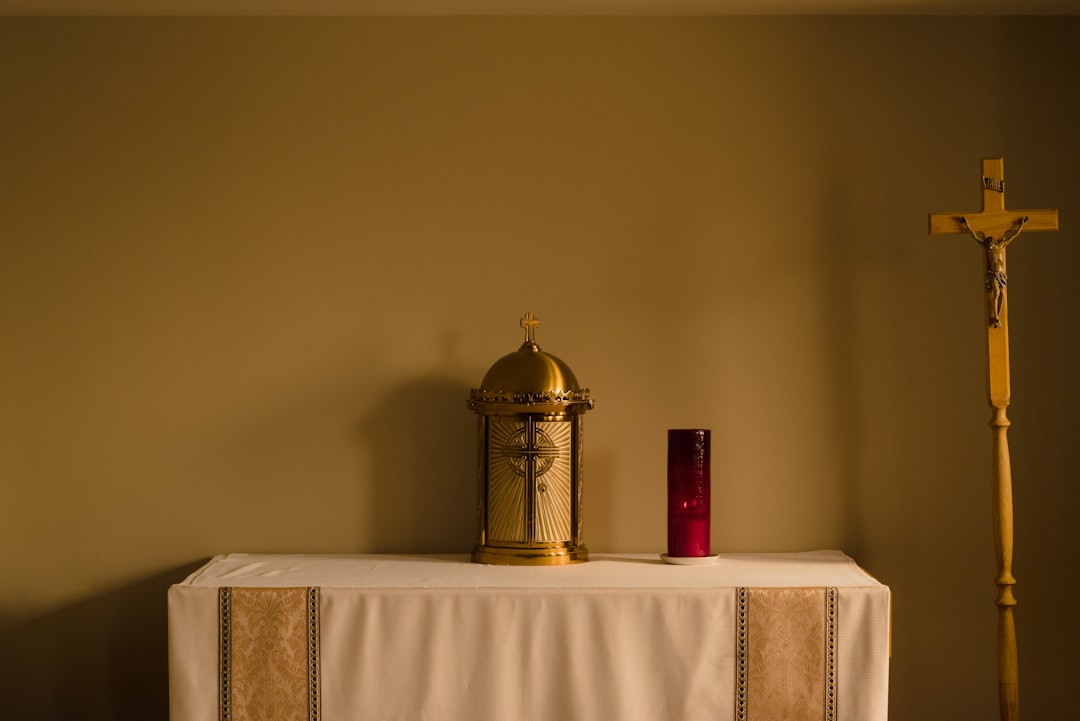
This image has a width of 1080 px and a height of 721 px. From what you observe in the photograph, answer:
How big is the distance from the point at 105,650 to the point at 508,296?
4.51 feet

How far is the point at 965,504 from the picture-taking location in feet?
9.21

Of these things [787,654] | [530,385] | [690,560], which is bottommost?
[787,654]

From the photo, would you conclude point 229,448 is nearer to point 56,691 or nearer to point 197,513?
point 197,513

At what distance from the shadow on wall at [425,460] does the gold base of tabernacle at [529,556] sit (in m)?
0.25

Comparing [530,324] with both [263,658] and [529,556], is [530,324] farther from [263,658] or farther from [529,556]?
[263,658]

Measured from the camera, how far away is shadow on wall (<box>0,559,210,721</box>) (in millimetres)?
2783

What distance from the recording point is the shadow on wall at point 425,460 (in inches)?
111

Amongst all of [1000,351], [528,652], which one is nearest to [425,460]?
[528,652]

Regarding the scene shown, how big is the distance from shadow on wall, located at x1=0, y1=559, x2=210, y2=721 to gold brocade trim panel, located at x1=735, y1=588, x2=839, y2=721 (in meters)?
1.40

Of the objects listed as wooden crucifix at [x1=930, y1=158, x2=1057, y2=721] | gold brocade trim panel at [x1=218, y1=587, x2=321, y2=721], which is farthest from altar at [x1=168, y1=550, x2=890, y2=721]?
wooden crucifix at [x1=930, y1=158, x2=1057, y2=721]

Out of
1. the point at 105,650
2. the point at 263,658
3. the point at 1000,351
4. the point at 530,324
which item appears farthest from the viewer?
the point at 105,650

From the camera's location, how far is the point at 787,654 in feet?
7.52

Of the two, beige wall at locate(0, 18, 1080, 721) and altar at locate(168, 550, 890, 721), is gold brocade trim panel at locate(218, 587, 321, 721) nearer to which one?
altar at locate(168, 550, 890, 721)

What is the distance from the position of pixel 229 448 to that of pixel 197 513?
0.19m
